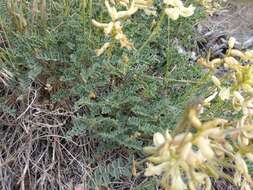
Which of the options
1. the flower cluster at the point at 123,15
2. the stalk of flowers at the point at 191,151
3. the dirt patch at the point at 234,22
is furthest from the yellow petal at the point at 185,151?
the dirt patch at the point at 234,22

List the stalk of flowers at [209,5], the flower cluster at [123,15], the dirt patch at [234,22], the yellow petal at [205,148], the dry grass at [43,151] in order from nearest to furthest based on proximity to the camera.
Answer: the yellow petal at [205,148]
the flower cluster at [123,15]
the dry grass at [43,151]
the stalk of flowers at [209,5]
the dirt patch at [234,22]

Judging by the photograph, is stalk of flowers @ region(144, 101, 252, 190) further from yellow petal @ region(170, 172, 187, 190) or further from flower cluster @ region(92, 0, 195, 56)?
flower cluster @ region(92, 0, 195, 56)

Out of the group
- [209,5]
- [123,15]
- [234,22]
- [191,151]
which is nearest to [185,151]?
[191,151]

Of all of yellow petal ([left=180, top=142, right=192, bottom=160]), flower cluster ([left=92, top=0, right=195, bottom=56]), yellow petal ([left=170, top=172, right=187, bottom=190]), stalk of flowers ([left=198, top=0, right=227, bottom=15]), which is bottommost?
stalk of flowers ([left=198, top=0, right=227, bottom=15])

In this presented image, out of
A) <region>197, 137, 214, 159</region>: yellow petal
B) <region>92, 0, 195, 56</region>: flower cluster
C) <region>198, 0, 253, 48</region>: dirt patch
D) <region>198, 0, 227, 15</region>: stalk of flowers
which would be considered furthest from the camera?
<region>198, 0, 253, 48</region>: dirt patch

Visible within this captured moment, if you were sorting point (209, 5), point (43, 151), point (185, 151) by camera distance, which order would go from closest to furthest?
point (185, 151), point (43, 151), point (209, 5)

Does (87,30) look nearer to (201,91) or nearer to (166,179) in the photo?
(201,91)

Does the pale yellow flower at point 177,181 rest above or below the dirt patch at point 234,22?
above

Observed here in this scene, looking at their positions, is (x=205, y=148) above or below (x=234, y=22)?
above

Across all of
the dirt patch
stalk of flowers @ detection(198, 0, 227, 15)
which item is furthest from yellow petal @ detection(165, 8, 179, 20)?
the dirt patch

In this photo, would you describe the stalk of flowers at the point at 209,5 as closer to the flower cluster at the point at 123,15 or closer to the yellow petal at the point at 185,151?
the flower cluster at the point at 123,15

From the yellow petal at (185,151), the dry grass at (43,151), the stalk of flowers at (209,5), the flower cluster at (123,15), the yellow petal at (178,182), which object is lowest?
the dry grass at (43,151)

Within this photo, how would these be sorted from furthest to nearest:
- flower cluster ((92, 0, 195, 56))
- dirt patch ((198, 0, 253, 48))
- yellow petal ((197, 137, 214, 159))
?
dirt patch ((198, 0, 253, 48)) → flower cluster ((92, 0, 195, 56)) → yellow petal ((197, 137, 214, 159))

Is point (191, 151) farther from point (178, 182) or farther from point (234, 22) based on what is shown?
point (234, 22)
